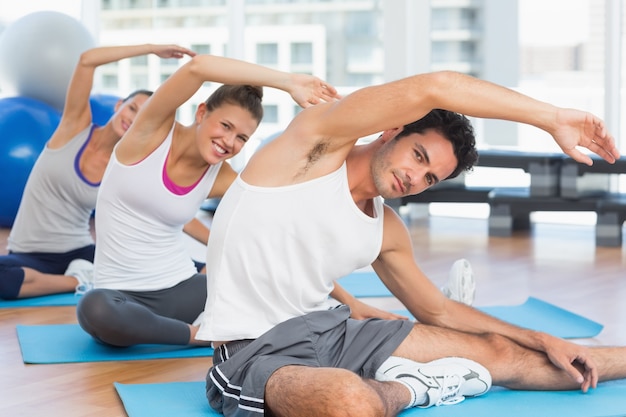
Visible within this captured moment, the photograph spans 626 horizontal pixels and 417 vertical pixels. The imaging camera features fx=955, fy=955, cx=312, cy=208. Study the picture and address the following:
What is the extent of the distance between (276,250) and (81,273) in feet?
5.84

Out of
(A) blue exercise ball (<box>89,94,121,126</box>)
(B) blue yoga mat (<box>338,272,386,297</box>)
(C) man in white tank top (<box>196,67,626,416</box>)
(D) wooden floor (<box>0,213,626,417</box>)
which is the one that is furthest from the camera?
(A) blue exercise ball (<box>89,94,121,126</box>)

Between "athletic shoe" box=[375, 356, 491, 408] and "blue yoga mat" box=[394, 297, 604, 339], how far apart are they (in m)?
0.87

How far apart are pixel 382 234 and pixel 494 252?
8.46 feet

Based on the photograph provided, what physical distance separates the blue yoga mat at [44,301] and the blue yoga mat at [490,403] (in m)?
1.17

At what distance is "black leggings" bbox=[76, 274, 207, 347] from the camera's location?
2.70 meters

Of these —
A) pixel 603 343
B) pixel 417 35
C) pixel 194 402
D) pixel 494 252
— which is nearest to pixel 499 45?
pixel 417 35

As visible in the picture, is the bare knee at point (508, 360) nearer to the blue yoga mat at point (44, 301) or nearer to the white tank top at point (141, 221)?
the white tank top at point (141, 221)

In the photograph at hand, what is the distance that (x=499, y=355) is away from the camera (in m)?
2.29

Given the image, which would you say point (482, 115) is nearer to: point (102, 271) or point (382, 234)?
point (382, 234)

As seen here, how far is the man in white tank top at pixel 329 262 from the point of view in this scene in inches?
75.9

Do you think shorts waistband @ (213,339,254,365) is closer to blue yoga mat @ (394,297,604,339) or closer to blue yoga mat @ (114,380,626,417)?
blue yoga mat @ (114,380,626,417)

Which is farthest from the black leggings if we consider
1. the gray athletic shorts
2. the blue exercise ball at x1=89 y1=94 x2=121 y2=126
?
the blue exercise ball at x1=89 y1=94 x2=121 y2=126

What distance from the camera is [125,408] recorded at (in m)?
2.25

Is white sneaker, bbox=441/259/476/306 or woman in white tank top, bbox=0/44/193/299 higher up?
woman in white tank top, bbox=0/44/193/299
